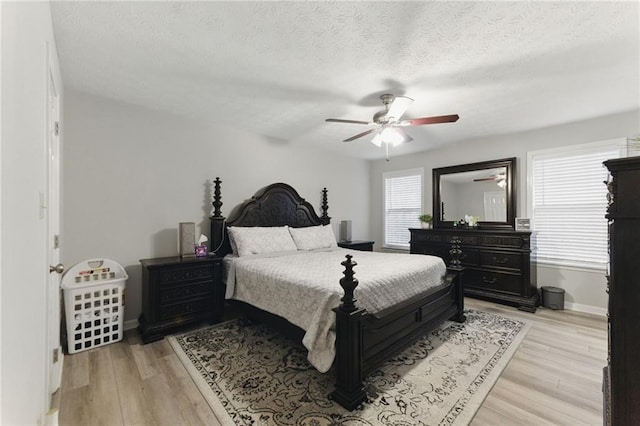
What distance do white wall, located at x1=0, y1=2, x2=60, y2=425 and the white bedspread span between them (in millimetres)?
1487

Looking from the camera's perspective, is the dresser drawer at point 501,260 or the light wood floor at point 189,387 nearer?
the light wood floor at point 189,387

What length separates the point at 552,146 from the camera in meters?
3.84

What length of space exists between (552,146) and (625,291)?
3.85m

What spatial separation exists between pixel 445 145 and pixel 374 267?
3.13 m

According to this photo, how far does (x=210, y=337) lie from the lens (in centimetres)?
288

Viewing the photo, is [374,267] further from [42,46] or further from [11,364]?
[42,46]

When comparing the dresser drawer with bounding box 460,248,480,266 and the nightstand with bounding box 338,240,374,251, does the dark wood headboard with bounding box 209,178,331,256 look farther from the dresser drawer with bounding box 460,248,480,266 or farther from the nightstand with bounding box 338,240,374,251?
the dresser drawer with bounding box 460,248,480,266

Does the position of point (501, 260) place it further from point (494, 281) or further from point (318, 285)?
point (318, 285)

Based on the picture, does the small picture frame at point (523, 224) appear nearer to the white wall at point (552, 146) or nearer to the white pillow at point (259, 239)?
the white wall at point (552, 146)

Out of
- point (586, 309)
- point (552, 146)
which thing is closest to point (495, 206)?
point (552, 146)

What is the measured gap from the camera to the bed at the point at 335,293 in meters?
1.91

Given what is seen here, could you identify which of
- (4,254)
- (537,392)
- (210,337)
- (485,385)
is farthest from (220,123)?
(537,392)

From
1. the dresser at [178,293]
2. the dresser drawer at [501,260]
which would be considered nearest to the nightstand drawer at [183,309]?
the dresser at [178,293]

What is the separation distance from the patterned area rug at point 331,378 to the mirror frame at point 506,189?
166 centimetres
